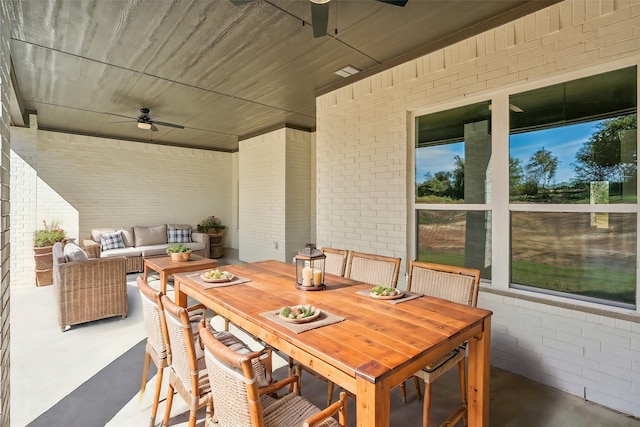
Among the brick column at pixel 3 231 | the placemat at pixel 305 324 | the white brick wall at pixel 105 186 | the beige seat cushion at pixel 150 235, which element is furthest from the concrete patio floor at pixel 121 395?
the beige seat cushion at pixel 150 235

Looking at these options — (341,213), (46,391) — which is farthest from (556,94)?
(46,391)

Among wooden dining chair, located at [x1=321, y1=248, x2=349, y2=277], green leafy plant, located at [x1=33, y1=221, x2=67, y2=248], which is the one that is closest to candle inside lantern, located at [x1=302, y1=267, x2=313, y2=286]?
wooden dining chair, located at [x1=321, y1=248, x2=349, y2=277]

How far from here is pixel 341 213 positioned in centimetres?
418

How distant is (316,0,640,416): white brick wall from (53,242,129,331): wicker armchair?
8.96 feet

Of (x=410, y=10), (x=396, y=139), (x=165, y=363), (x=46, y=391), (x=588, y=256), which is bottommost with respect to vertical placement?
(x=46, y=391)

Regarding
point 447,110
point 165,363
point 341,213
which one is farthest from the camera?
point 341,213

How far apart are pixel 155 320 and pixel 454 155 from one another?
297cm

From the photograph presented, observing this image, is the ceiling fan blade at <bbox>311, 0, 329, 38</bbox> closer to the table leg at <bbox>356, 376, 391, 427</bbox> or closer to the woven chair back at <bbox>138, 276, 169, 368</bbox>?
the woven chair back at <bbox>138, 276, 169, 368</bbox>

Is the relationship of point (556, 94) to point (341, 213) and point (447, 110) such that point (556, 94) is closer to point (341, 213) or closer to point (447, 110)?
point (447, 110)

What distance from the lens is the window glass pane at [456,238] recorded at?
303cm

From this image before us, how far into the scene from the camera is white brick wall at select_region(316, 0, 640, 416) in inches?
88.7

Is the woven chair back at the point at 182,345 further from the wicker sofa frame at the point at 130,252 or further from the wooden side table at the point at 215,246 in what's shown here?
the wooden side table at the point at 215,246

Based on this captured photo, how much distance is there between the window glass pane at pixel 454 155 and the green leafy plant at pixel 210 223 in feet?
20.8

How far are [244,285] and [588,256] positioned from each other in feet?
8.63
